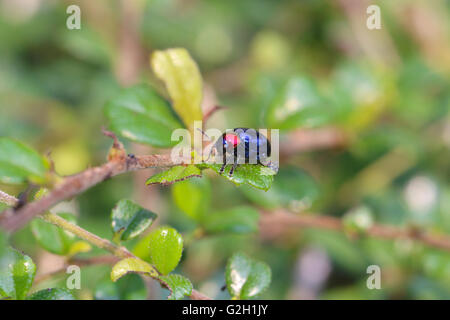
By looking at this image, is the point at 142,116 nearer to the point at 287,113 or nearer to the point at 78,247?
the point at 78,247

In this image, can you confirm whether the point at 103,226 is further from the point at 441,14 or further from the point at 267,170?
the point at 441,14

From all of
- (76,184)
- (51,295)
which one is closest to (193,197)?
(51,295)

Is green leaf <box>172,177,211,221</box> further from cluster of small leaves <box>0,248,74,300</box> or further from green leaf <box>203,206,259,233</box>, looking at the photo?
cluster of small leaves <box>0,248,74,300</box>

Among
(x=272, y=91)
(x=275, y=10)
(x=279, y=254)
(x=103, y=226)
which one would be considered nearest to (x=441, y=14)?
(x=275, y=10)

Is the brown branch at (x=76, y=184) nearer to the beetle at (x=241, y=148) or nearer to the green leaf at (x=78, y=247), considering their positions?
the beetle at (x=241, y=148)

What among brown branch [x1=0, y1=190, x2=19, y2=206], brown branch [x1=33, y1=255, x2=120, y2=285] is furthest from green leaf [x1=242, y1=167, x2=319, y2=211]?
brown branch [x1=0, y1=190, x2=19, y2=206]

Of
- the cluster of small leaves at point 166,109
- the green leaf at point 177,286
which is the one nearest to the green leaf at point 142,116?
the cluster of small leaves at point 166,109
